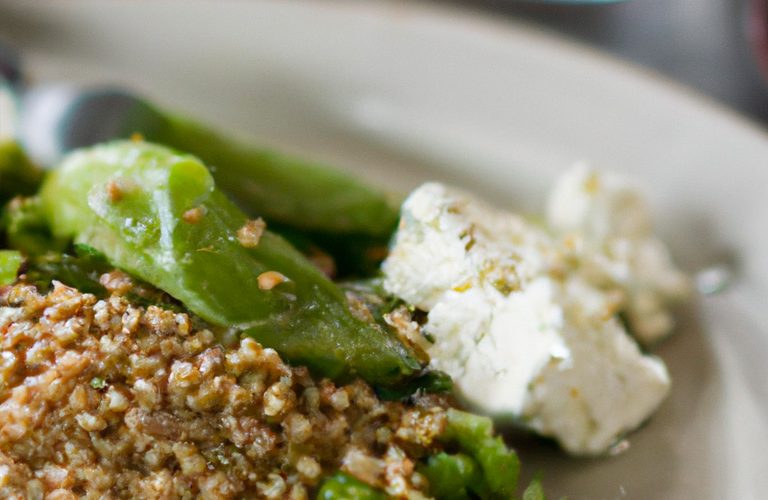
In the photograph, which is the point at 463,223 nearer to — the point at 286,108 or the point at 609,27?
the point at 286,108

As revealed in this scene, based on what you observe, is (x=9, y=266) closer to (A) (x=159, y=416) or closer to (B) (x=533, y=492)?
(A) (x=159, y=416)

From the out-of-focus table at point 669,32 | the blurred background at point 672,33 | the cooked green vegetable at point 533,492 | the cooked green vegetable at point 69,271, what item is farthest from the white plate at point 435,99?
the cooked green vegetable at point 69,271

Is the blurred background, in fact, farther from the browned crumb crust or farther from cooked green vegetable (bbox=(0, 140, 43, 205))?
the browned crumb crust

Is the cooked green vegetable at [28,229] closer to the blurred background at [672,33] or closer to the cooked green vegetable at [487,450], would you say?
the cooked green vegetable at [487,450]

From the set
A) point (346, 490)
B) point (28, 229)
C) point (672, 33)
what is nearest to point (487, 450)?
point (346, 490)

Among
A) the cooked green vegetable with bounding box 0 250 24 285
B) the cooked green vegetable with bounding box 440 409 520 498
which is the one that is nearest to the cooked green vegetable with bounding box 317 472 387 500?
the cooked green vegetable with bounding box 440 409 520 498

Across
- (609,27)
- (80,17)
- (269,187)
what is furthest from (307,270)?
(609,27)

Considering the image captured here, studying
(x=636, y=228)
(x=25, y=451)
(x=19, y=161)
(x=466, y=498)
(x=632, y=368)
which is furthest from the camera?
(x=636, y=228)
